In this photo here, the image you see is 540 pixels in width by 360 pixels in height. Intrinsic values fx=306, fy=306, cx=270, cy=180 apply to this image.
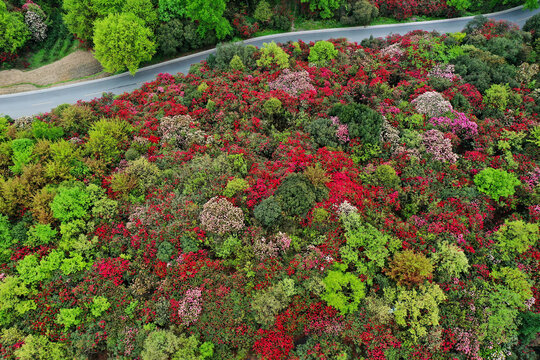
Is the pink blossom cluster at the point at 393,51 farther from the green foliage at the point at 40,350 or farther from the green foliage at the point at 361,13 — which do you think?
the green foliage at the point at 40,350

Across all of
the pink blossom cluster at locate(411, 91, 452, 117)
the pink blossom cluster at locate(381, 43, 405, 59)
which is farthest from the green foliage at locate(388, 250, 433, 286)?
the pink blossom cluster at locate(381, 43, 405, 59)

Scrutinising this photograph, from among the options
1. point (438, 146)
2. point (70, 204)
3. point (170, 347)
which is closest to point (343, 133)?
point (438, 146)

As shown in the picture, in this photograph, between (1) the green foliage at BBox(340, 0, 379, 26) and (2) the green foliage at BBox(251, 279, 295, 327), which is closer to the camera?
(2) the green foliage at BBox(251, 279, 295, 327)

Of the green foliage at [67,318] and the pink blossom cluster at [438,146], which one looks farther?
the pink blossom cluster at [438,146]

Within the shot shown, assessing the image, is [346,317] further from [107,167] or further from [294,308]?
[107,167]

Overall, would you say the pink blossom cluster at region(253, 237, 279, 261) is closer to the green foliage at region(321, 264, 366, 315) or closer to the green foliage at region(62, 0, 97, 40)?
the green foliage at region(321, 264, 366, 315)

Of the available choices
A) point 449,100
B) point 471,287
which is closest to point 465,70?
point 449,100

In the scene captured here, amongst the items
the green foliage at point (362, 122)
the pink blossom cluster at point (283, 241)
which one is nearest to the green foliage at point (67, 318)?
the pink blossom cluster at point (283, 241)
